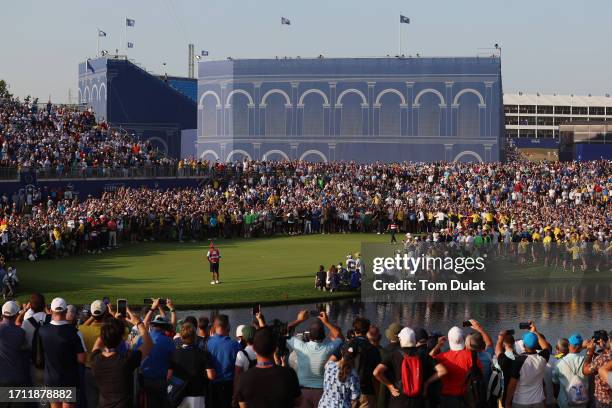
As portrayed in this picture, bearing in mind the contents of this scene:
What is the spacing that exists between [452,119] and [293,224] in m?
24.9

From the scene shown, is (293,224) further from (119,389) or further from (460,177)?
(119,389)

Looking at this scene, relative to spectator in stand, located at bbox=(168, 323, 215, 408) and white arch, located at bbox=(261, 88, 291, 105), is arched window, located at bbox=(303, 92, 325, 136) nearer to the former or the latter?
white arch, located at bbox=(261, 88, 291, 105)

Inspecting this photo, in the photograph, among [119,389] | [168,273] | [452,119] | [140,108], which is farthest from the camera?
[140,108]

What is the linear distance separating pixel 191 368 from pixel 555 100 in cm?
18632

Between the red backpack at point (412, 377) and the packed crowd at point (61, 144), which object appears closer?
the red backpack at point (412, 377)

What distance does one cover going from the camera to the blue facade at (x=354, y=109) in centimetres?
7594

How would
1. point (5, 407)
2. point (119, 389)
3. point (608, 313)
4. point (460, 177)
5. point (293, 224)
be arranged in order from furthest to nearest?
1. point (460, 177)
2. point (293, 224)
3. point (608, 313)
4. point (5, 407)
5. point (119, 389)

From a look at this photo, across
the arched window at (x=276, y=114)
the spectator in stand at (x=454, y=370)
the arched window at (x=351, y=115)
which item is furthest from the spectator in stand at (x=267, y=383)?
the arched window at (x=276, y=114)

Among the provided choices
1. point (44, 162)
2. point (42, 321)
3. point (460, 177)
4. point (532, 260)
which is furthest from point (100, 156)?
point (42, 321)

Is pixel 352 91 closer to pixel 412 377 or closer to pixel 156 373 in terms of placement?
pixel 156 373

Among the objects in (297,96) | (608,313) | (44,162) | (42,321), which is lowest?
(608,313)

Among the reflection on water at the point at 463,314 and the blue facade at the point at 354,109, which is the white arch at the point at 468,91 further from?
the reflection on water at the point at 463,314

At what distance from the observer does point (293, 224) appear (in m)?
55.8

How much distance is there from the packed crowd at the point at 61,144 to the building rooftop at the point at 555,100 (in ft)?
432
